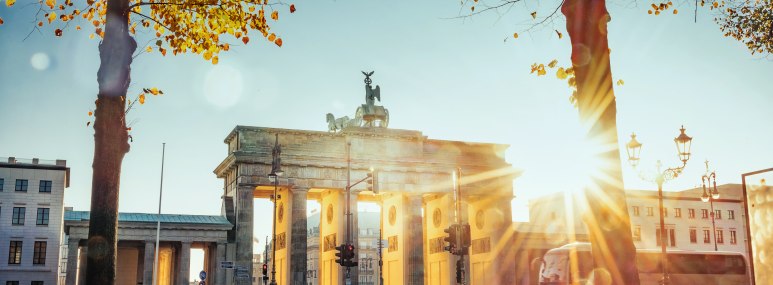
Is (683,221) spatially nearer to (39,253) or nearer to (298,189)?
(298,189)

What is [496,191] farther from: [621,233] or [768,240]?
[621,233]

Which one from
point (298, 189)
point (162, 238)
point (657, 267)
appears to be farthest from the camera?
point (298, 189)

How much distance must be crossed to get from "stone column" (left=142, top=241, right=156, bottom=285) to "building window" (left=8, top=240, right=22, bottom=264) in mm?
19538

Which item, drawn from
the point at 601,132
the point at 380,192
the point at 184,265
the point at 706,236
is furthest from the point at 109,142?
the point at 706,236

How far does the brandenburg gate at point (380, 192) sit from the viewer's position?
52188 millimetres

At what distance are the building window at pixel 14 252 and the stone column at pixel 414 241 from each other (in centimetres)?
3546

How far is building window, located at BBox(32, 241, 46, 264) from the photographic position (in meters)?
62.2

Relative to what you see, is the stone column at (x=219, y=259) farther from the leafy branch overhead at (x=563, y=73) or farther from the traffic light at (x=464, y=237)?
the leafy branch overhead at (x=563, y=73)

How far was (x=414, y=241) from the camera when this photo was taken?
55.6m

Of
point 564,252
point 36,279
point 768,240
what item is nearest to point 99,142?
point 768,240

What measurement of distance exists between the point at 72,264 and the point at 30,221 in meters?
20.7

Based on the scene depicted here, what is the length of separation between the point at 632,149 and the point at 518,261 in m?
40.3

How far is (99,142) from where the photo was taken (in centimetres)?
1084

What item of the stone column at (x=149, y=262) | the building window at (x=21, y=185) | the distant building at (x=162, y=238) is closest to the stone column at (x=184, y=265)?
the distant building at (x=162, y=238)
